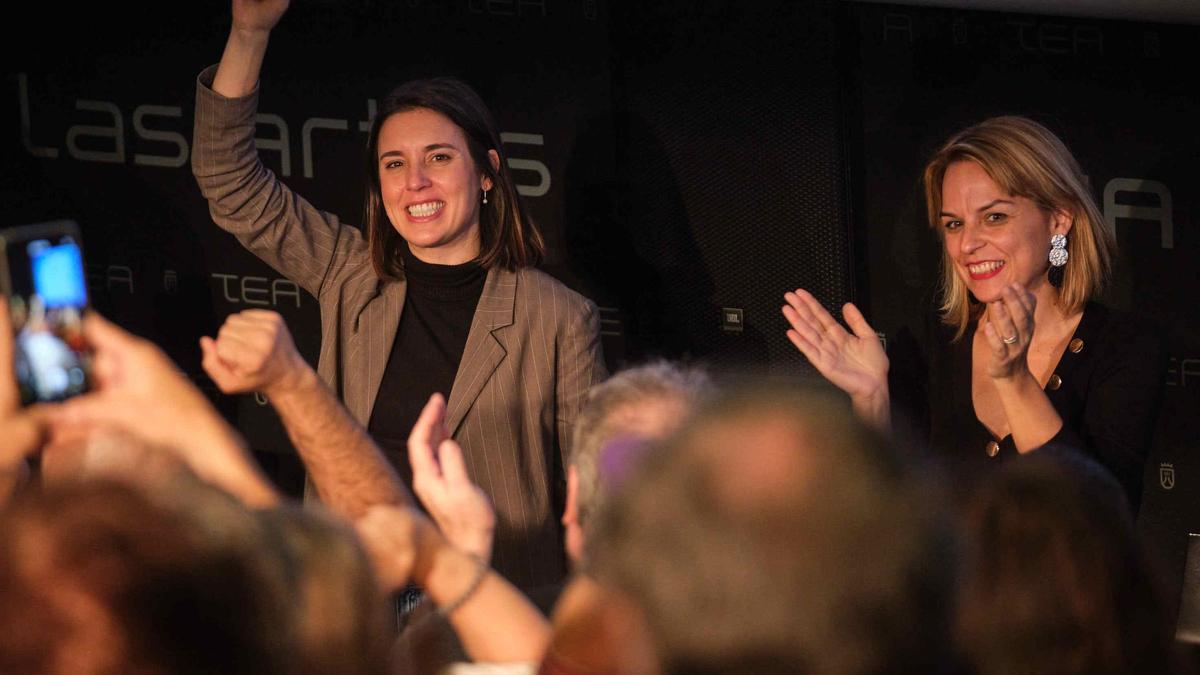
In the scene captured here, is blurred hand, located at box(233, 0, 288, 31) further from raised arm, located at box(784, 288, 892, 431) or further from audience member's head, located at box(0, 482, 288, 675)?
audience member's head, located at box(0, 482, 288, 675)

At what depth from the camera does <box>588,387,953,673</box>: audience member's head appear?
0.99 meters

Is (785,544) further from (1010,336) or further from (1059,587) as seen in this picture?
(1010,336)

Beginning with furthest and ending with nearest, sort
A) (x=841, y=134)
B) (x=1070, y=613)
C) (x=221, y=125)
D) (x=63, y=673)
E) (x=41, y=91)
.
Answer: (x=841, y=134)
(x=41, y=91)
(x=221, y=125)
(x=1070, y=613)
(x=63, y=673)

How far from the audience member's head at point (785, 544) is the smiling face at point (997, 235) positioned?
99.2 inches

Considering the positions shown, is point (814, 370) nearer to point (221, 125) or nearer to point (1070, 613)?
point (221, 125)

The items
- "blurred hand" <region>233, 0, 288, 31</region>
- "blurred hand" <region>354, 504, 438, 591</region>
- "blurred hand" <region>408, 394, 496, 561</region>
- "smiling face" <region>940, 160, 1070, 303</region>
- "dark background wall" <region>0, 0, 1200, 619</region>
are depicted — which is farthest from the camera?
"dark background wall" <region>0, 0, 1200, 619</region>

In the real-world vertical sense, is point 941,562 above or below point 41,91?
below

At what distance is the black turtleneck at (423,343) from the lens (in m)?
3.24

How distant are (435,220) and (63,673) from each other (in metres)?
2.36

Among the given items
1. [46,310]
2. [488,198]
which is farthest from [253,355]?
[488,198]

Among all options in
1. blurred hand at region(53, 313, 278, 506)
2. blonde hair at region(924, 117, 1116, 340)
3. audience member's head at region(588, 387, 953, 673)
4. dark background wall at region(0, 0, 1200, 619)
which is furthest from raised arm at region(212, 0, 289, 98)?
audience member's head at region(588, 387, 953, 673)

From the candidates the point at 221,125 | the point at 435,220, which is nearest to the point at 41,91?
the point at 221,125

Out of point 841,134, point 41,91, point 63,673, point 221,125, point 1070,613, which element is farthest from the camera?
point 841,134

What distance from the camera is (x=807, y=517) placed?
984 millimetres
